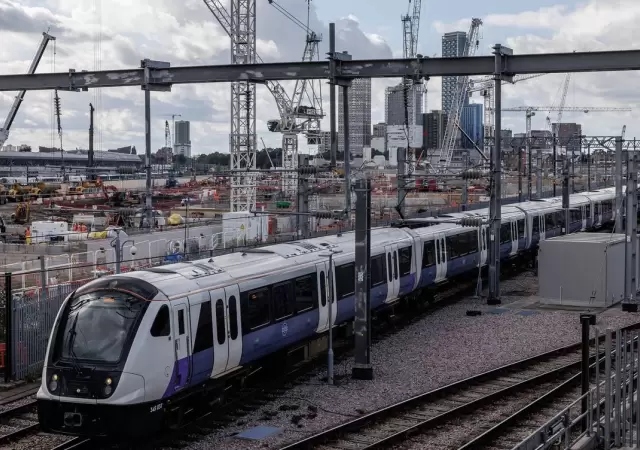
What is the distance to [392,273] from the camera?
2417cm

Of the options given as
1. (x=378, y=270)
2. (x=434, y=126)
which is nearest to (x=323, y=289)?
(x=378, y=270)

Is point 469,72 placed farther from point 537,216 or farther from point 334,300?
point 537,216

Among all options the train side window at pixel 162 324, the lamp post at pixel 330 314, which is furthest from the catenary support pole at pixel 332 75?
the train side window at pixel 162 324

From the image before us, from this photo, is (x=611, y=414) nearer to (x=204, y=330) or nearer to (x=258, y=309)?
(x=204, y=330)

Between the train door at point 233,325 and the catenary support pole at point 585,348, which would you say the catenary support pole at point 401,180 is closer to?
the train door at point 233,325

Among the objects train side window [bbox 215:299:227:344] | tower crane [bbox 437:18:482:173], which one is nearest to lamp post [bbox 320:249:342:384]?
train side window [bbox 215:299:227:344]

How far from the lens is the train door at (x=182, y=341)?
13734 mm

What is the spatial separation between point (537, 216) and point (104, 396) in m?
29.8

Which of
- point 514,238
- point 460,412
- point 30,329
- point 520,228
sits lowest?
point 460,412

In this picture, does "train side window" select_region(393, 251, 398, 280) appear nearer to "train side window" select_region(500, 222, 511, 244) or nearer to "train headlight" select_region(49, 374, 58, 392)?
"train side window" select_region(500, 222, 511, 244)

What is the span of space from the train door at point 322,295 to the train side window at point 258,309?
8.08 feet

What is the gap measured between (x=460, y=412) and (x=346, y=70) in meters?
Result: 12.6

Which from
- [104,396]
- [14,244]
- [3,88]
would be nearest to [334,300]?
[104,396]

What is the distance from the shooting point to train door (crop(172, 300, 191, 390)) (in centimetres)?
1373
